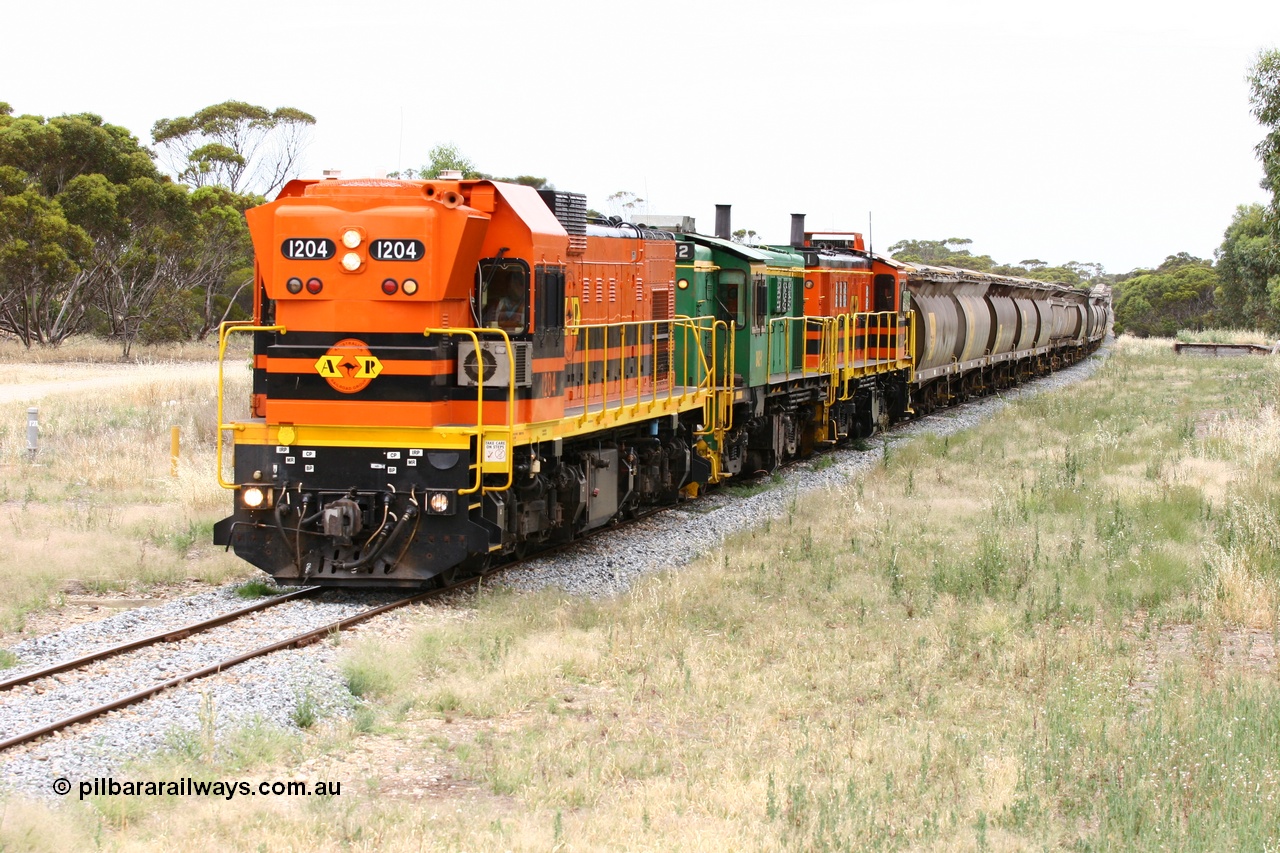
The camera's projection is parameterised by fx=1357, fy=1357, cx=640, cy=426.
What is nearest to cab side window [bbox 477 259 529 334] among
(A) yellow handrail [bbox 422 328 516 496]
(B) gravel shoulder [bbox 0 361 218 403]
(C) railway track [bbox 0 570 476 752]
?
(A) yellow handrail [bbox 422 328 516 496]

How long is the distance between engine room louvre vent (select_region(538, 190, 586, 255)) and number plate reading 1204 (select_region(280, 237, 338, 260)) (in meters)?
2.41

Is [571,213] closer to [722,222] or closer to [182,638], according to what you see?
[182,638]

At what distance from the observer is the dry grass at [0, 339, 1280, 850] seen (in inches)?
Answer: 257

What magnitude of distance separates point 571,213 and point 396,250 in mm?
2431

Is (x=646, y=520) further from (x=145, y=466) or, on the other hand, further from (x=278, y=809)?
(x=278, y=809)

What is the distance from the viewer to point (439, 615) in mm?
11258

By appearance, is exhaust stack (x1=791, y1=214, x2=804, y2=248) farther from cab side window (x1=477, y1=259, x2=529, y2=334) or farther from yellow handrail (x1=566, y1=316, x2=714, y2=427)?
cab side window (x1=477, y1=259, x2=529, y2=334)

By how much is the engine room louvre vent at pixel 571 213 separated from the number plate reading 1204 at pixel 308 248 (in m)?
2.41

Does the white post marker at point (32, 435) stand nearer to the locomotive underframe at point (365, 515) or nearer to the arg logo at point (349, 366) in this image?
the locomotive underframe at point (365, 515)

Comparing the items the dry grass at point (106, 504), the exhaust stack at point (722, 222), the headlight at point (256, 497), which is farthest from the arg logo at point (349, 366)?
the exhaust stack at point (722, 222)

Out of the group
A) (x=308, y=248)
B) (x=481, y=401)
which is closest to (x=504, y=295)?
(x=481, y=401)

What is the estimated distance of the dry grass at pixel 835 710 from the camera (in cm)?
652

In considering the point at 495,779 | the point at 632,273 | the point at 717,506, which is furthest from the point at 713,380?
the point at 495,779

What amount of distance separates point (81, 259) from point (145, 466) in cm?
2902
